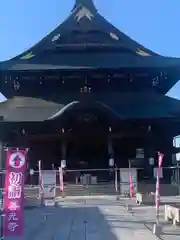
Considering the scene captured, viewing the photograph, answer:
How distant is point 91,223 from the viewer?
11766 mm

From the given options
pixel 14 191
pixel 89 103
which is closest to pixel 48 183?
pixel 89 103

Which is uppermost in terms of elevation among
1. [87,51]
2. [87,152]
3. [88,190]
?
[87,51]

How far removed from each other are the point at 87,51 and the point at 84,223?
1692cm

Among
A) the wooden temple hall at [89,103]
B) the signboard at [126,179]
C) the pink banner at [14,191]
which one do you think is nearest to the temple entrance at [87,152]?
the wooden temple hall at [89,103]

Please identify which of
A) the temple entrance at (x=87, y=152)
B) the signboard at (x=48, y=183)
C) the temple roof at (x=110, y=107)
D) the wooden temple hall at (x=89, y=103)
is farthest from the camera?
the temple entrance at (x=87, y=152)

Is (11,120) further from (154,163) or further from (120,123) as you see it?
(154,163)

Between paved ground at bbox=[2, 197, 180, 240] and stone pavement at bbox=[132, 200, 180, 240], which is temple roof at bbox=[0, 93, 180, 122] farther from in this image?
stone pavement at bbox=[132, 200, 180, 240]

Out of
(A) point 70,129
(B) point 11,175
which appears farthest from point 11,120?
(B) point 11,175

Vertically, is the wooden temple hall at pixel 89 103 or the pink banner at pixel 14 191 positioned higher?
the wooden temple hall at pixel 89 103

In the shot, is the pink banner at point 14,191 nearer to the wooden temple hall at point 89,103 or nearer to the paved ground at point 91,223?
the paved ground at point 91,223

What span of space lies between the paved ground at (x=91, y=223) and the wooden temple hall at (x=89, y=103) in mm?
7513

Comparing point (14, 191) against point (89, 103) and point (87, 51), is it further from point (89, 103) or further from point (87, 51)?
point (87, 51)

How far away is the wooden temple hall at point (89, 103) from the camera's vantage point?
23.3 meters

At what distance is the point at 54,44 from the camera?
2703 cm
